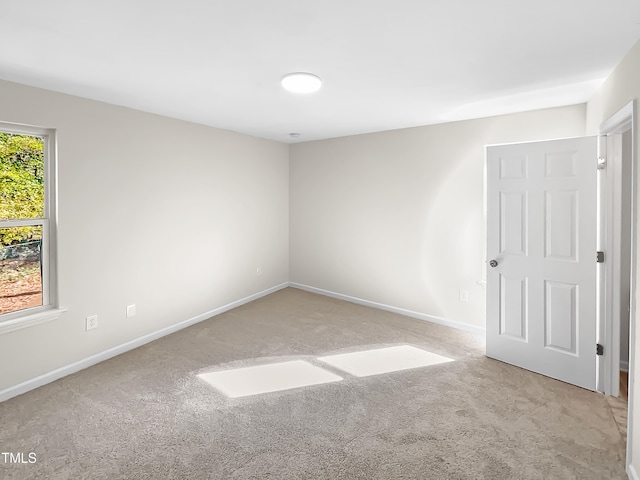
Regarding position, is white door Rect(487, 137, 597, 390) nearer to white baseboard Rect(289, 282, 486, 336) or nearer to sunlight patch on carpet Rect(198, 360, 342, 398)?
white baseboard Rect(289, 282, 486, 336)

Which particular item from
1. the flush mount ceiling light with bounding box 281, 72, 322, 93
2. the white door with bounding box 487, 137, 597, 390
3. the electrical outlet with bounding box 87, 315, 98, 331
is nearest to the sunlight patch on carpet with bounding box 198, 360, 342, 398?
the electrical outlet with bounding box 87, 315, 98, 331

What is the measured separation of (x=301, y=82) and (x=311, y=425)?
2.43m

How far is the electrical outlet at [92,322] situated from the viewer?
10.2ft

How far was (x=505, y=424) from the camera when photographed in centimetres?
227

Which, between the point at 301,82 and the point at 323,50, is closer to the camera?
the point at 323,50

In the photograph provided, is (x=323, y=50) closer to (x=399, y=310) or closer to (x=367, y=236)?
(x=367, y=236)

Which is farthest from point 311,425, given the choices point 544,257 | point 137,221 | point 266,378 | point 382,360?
point 137,221

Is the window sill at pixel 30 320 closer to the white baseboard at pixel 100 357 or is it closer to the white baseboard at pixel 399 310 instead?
the white baseboard at pixel 100 357

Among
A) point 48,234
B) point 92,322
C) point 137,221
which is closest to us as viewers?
point 48,234

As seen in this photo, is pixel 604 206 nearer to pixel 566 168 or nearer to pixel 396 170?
pixel 566 168

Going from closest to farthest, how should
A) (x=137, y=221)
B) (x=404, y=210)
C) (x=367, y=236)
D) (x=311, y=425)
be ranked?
(x=311, y=425) → (x=137, y=221) → (x=404, y=210) → (x=367, y=236)

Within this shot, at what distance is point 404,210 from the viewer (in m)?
Result: 4.38

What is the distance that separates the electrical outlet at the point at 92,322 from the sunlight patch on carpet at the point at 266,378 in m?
1.14

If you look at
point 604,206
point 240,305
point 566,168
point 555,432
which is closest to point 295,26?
point 566,168
